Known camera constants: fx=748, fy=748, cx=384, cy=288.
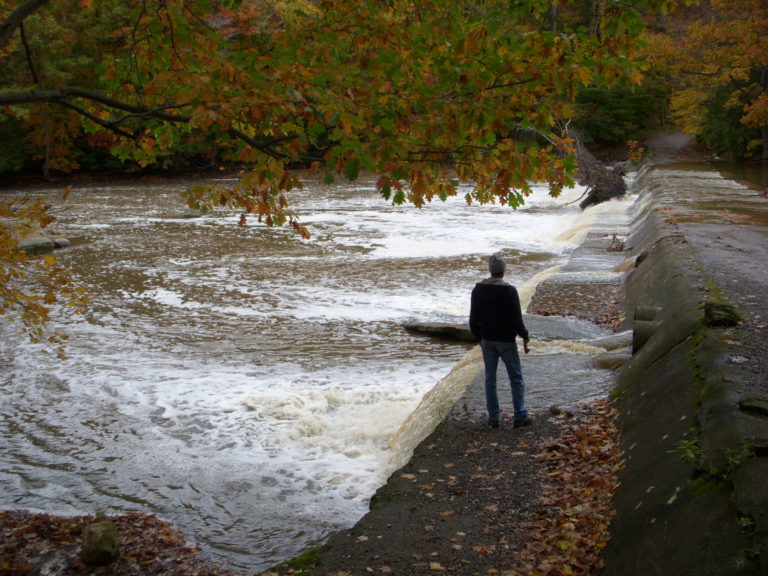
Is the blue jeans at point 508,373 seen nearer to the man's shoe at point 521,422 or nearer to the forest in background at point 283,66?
the man's shoe at point 521,422

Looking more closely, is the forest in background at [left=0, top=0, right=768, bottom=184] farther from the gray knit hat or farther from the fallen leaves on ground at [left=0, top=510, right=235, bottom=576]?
the fallen leaves on ground at [left=0, top=510, right=235, bottom=576]

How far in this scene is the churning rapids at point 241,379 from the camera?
24.9 ft

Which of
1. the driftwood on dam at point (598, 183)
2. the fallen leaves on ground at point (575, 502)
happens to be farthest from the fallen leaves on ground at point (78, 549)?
the driftwood on dam at point (598, 183)

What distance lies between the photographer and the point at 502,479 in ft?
21.0

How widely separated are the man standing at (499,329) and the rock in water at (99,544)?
3.64 meters

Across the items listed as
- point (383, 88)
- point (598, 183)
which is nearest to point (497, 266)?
point (383, 88)

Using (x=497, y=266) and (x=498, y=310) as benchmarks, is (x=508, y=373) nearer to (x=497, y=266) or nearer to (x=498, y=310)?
(x=498, y=310)

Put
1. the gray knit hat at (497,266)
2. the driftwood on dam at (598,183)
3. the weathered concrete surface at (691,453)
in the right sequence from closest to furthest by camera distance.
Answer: the weathered concrete surface at (691,453), the gray knit hat at (497,266), the driftwood on dam at (598,183)

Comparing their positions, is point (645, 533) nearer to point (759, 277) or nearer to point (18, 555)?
point (18, 555)

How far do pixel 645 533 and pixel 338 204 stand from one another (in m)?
29.8

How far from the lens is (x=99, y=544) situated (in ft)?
19.9

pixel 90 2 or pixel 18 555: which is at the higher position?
pixel 90 2

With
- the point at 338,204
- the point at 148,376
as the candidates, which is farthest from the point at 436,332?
the point at 338,204

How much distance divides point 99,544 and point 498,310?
4129 millimetres
